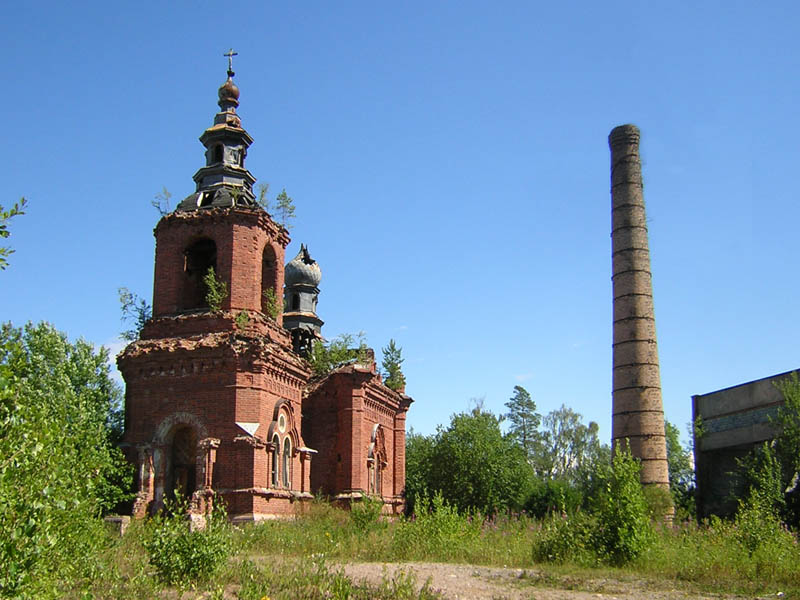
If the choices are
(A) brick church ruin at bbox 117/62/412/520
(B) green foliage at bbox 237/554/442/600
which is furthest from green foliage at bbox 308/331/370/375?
(B) green foliage at bbox 237/554/442/600

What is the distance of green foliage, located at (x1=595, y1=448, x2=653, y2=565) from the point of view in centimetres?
1362

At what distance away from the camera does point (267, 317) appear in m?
20.9

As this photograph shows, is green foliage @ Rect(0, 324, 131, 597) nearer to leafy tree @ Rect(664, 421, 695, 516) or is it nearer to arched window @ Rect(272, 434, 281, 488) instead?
arched window @ Rect(272, 434, 281, 488)

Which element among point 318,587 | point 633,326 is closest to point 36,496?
point 318,587

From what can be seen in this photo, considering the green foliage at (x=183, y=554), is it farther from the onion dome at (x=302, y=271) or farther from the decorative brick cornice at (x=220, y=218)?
the onion dome at (x=302, y=271)

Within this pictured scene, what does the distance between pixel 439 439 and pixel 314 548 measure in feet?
66.4

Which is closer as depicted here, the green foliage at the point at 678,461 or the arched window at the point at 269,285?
the arched window at the point at 269,285

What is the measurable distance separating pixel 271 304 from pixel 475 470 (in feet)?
50.9

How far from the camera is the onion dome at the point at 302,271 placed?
30.3 meters

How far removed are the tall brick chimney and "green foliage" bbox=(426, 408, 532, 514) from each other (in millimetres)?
7281

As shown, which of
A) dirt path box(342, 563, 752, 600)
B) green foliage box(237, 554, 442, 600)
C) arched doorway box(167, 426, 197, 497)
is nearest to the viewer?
green foliage box(237, 554, 442, 600)

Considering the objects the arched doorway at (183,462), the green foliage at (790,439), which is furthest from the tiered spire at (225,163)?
the green foliage at (790,439)

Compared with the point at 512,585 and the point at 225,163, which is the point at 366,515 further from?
the point at 225,163

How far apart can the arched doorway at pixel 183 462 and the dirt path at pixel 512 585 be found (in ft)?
23.8
